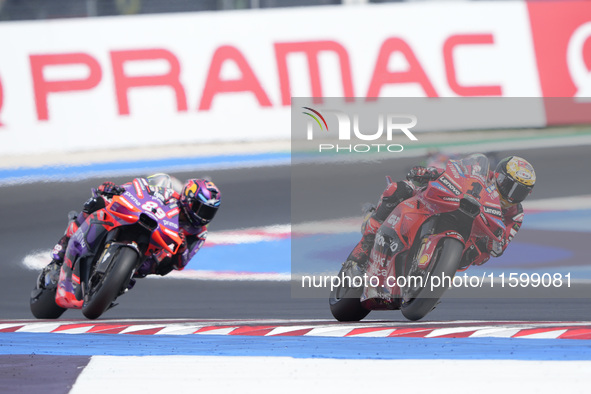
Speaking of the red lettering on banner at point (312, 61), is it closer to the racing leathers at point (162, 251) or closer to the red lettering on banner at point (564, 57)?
the red lettering on banner at point (564, 57)

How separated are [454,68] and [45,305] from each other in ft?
19.8

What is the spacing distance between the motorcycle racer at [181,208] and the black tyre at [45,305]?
0.33m

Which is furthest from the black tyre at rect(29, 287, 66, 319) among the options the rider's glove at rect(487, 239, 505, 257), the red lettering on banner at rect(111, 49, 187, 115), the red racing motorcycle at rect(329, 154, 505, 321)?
the red lettering on banner at rect(111, 49, 187, 115)

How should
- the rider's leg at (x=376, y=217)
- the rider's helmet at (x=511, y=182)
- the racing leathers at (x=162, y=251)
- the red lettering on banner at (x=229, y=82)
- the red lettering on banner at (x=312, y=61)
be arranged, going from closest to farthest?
the rider's helmet at (x=511, y=182), the rider's leg at (x=376, y=217), the racing leathers at (x=162, y=251), the red lettering on banner at (x=229, y=82), the red lettering on banner at (x=312, y=61)

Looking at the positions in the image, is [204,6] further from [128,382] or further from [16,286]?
[128,382]

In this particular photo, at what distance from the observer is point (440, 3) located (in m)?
12.2

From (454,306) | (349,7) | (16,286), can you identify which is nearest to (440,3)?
(349,7)

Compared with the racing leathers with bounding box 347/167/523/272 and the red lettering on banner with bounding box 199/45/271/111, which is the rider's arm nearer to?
the racing leathers with bounding box 347/167/523/272

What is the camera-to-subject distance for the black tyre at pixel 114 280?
22.4 ft

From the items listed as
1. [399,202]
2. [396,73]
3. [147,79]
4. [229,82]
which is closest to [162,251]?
[399,202]

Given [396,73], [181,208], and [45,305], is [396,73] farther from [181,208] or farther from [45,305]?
[45,305]

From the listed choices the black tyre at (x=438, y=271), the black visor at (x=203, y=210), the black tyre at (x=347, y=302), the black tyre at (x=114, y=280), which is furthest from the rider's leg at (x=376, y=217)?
the black tyre at (x=114, y=280)

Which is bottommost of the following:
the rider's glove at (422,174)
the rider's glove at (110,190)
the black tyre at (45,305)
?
the black tyre at (45,305)

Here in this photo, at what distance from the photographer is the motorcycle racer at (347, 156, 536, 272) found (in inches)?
267
